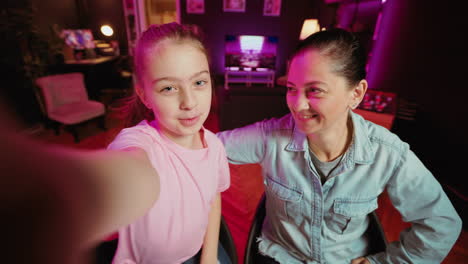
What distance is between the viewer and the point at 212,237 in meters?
0.97

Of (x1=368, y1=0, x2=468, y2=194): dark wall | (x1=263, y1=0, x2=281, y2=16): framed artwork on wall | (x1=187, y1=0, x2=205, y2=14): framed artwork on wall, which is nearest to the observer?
(x1=368, y1=0, x2=468, y2=194): dark wall

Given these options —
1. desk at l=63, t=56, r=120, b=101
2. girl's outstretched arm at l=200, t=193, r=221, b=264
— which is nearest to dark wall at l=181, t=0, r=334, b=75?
desk at l=63, t=56, r=120, b=101

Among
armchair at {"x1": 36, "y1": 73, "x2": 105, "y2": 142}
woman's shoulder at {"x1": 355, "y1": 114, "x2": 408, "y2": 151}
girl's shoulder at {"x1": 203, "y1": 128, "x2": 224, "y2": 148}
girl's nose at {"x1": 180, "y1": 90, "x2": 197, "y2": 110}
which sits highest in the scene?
girl's nose at {"x1": 180, "y1": 90, "x2": 197, "y2": 110}

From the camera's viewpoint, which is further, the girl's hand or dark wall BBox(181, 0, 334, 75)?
dark wall BBox(181, 0, 334, 75)

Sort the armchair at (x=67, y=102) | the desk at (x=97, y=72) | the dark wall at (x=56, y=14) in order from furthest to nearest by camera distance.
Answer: the desk at (x=97, y=72)
the dark wall at (x=56, y=14)
the armchair at (x=67, y=102)

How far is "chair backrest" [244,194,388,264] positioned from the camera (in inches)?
39.2

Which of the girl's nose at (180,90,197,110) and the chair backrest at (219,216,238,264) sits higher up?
the girl's nose at (180,90,197,110)

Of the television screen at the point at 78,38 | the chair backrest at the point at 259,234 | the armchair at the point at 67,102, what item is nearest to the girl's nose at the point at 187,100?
the chair backrest at the point at 259,234

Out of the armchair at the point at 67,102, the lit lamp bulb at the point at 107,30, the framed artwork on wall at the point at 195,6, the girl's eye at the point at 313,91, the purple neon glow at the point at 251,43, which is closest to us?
the girl's eye at the point at 313,91

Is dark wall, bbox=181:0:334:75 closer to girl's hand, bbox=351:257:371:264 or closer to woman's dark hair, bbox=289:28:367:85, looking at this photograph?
woman's dark hair, bbox=289:28:367:85

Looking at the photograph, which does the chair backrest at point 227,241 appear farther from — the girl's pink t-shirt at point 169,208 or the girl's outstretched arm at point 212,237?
the girl's pink t-shirt at point 169,208

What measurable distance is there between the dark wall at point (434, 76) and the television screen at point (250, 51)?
3.96 meters

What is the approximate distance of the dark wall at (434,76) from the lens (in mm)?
2238

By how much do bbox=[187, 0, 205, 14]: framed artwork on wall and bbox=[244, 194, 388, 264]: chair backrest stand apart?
6603 mm
